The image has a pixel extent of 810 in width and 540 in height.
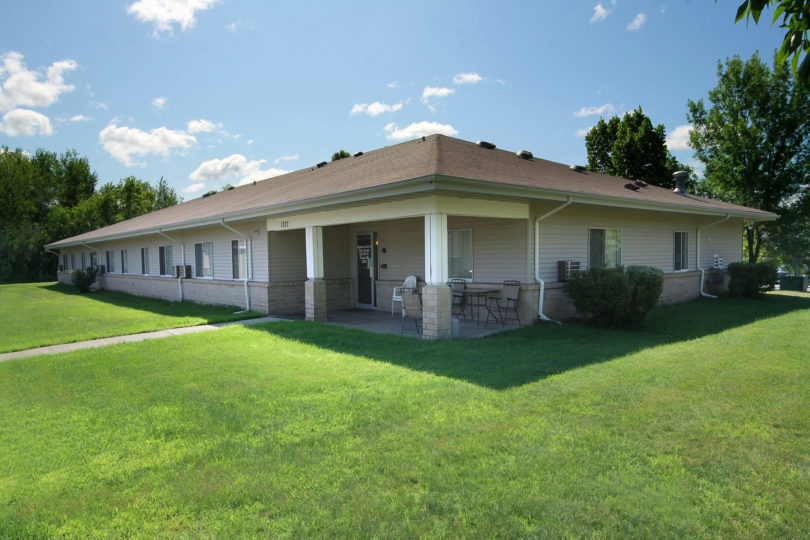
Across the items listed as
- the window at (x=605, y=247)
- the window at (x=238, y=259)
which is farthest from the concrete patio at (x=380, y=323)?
the window at (x=605, y=247)

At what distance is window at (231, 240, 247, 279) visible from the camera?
1391 cm

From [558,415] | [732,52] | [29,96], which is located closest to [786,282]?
[732,52]

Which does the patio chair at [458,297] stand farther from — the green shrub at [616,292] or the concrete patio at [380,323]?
the green shrub at [616,292]

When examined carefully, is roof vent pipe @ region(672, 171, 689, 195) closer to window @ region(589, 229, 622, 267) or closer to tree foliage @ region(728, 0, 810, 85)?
window @ region(589, 229, 622, 267)

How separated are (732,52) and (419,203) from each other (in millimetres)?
23480

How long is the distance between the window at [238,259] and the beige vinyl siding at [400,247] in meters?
3.59

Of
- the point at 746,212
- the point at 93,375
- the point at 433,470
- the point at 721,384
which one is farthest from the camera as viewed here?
the point at 746,212

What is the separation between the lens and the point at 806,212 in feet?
75.4

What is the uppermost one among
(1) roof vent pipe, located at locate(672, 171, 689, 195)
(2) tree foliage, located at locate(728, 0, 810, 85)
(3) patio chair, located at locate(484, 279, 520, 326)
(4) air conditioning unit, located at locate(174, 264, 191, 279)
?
(1) roof vent pipe, located at locate(672, 171, 689, 195)

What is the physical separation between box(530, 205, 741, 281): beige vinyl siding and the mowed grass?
7297 millimetres

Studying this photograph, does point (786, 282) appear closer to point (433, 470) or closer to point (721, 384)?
point (721, 384)

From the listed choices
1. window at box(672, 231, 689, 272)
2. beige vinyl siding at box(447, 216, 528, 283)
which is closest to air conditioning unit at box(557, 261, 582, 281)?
beige vinyl siding at box(447, 216, 528, 283)

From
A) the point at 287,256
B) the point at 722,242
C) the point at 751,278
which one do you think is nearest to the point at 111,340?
the point at 287,256

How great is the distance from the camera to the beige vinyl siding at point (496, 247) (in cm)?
1013
